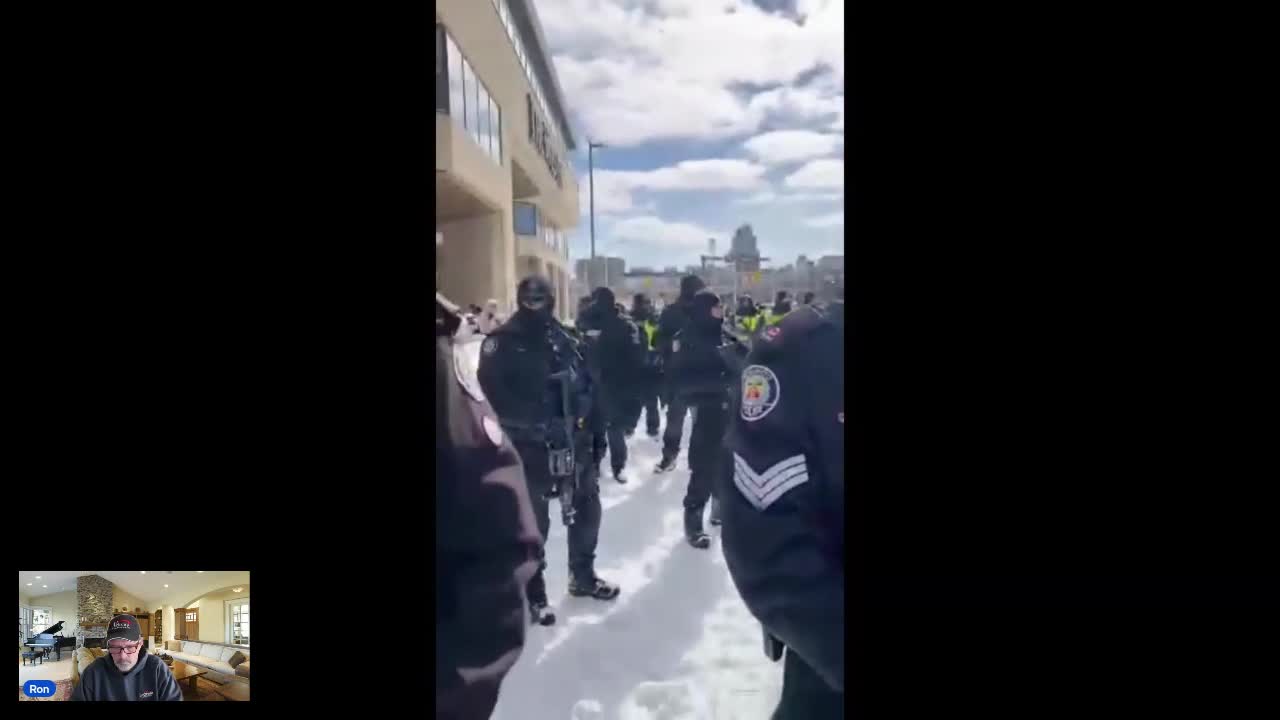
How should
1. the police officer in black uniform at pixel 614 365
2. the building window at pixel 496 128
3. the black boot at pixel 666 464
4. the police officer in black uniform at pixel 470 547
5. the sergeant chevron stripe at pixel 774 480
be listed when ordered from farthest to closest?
the black boot at pixel 666 464
the police officer in black uniform at pixel 614 365
the building window at pixel 496 128
the police officer in black uniform at pixel 470 547
the sergeant chevron stripe at pixel 774 480

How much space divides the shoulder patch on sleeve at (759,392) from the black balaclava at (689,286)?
0.32 metres

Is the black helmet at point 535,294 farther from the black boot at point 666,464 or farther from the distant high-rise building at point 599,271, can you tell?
the black boot at point 666,464

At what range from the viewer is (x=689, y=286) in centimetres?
164

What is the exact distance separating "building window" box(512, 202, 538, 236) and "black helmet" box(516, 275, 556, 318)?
0.10 meters

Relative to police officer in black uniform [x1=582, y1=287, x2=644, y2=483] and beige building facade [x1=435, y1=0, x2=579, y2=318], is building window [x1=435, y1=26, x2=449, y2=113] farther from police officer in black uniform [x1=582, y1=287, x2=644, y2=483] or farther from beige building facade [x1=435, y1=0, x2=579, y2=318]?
police officer in black uniform [x1=582, y1=287, x2=644, y2=483]

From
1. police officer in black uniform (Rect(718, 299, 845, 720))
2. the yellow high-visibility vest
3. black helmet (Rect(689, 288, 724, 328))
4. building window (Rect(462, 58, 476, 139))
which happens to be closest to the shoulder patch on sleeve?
police officer in black uniform (Rect(718, 299, 845, 720))

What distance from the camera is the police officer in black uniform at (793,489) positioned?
4.35ft

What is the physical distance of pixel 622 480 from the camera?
195 centimetres
